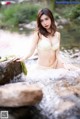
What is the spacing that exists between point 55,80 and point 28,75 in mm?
475

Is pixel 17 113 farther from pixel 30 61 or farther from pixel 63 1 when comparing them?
pixel 63 1

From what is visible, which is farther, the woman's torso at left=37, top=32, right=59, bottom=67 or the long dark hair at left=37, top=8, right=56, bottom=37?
the woman's torso at left=37, top=32, right=59, bottom=67

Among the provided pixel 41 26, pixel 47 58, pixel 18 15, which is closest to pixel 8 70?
pixel 47 58

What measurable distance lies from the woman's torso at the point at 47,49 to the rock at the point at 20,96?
1166 millimetres

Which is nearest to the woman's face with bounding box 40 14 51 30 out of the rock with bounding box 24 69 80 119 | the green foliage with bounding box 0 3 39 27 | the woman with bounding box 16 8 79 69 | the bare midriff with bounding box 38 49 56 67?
the woman with bounding box 16 8 79 69

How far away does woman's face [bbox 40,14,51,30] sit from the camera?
18.6 feet

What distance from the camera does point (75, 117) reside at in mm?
4676

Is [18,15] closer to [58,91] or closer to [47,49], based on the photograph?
[47,49]

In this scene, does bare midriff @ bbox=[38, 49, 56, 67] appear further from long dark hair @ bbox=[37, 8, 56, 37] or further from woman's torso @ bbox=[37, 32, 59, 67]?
long dark hair @ bbox=[37, 8, 56, 37]

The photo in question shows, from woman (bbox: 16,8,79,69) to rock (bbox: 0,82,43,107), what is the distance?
3.14ft

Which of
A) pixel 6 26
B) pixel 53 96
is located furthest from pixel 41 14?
pixel 6 26

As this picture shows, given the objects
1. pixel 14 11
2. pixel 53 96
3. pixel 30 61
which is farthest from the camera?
pixel 14 11

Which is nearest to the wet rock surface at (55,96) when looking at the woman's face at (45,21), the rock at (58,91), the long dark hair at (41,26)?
the rock at (58,91)

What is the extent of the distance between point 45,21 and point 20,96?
154 cm
